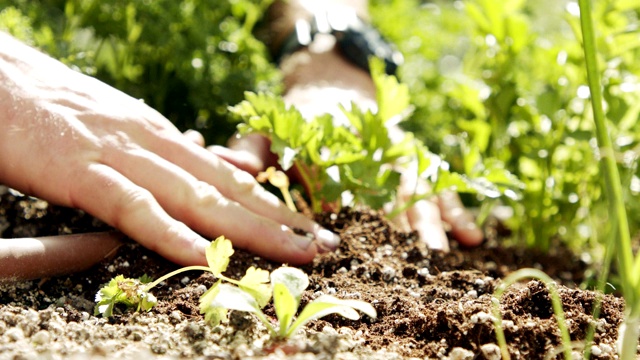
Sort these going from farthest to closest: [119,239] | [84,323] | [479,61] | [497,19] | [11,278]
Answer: [479,61], [497,19], [119,239], [11,278], [84,323]

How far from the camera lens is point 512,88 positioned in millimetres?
2129

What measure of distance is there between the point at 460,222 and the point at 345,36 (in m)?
0.89

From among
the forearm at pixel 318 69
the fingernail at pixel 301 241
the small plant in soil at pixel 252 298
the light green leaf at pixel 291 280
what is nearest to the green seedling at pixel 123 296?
the small plant in soil at pixel 252 298

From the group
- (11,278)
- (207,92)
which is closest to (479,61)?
(207,92)

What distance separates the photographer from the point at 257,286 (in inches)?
46.7

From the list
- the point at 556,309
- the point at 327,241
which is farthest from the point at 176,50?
the point at 556,309

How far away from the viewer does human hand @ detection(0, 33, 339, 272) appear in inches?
60.0

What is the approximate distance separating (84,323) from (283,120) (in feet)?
2.01

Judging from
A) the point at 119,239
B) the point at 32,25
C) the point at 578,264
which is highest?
the point at 32,25

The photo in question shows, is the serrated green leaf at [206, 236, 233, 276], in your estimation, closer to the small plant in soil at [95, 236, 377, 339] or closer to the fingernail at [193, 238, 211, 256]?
the small plant in soil at [95, 236, 377, 339]

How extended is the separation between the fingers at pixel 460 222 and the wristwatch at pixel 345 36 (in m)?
0.61

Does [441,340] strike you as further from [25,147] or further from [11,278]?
[25,147]

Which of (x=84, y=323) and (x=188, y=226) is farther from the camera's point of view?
(x=188, y=226)

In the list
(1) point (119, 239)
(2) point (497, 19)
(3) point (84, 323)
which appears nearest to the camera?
(3) point (84, 323)
